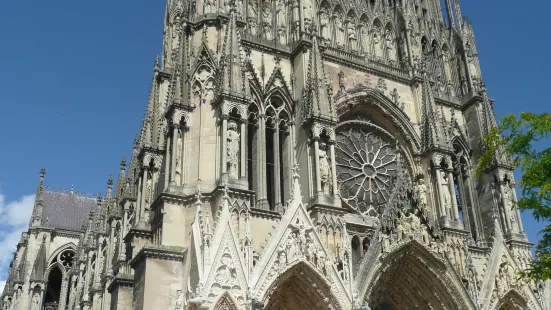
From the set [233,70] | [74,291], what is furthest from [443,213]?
[74,291]

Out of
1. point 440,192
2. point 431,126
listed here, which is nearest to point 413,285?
point 440,192

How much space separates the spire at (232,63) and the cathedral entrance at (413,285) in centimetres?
742

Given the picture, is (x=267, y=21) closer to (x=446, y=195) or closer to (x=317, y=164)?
(x=317, y=164)

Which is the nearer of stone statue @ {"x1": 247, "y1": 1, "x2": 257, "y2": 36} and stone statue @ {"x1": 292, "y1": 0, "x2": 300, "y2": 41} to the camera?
stone statue @ {"x1": 247, "y1": 1, "x2": 257, "y2": 36}

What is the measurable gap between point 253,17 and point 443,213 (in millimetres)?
10155

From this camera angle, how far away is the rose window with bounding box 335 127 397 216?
22.6 meters

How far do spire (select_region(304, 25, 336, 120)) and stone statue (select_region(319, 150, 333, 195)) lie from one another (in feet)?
4.75

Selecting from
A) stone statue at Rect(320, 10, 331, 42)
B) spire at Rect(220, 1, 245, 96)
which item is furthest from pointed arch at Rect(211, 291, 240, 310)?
stone statue at Rect(320, 10, 331, 42)

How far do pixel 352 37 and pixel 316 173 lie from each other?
8.14 metres

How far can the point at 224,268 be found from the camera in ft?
53.1

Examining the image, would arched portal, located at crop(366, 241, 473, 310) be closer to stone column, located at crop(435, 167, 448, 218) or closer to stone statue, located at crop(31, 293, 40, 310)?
stone column, located at crop(435, 167, 448, 218)

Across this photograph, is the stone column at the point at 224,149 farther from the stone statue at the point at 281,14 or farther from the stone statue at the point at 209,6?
the stone statue at the point at 281,14

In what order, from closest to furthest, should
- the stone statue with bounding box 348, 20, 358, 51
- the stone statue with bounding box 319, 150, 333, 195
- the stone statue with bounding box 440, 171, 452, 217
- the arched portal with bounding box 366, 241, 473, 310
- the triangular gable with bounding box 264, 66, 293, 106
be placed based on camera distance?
the stone statue with bounding box 319, 150, 333, 195 < the arched portal with bounding box 366, 241, 473, 310 < the triangular gable with bounding box 264, 66, 293, 106 < the stone statue with bounding box 440, 171, 452, 217 < the stone statue with bounding box 348, 20, 358, 51

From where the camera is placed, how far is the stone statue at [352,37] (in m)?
25.3
